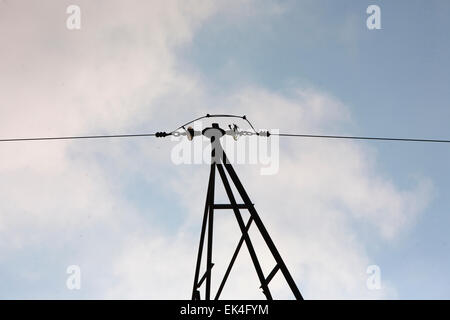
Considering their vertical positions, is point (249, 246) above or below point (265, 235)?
below

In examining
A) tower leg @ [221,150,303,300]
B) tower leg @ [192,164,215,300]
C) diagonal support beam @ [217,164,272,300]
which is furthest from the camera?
tower leg @ [192,164,215,300]

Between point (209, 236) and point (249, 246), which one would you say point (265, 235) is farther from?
point (209, 236)

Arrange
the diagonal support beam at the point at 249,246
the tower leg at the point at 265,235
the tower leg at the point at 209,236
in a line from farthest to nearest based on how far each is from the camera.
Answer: the tower leg at the point at 209,236
the diagonal support beam at the point at 249,246
the tower leg at the point at 265,235

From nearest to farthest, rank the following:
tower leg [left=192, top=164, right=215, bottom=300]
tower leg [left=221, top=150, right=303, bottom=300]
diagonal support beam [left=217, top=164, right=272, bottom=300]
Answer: tower leg [left=221, top=150, right=303, bottom=300] → diagonal support beam [left=217, top=164, right=272, bottom=300] → tower leg [left=192, top=164, right=215, bottom=300]

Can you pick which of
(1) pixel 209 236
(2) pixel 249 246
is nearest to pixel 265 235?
(2) pixel 249 246

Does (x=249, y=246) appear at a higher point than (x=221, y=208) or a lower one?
lower

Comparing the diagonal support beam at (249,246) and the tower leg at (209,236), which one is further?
the tower leg at (209,236)

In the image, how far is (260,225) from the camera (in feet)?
25.2

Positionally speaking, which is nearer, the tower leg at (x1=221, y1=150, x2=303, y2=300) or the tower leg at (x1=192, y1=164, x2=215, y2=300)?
the tower leg at (x1=221, y1=150, x2=303, y2=300)
